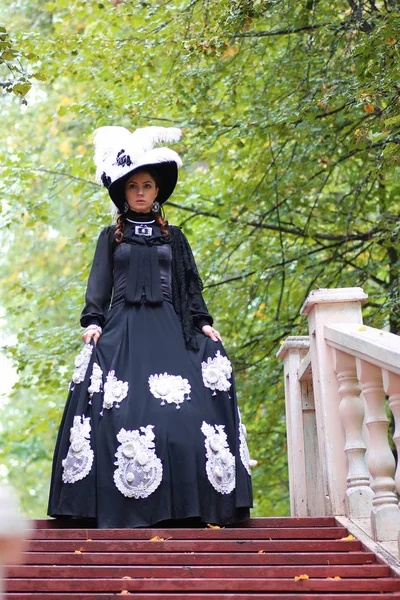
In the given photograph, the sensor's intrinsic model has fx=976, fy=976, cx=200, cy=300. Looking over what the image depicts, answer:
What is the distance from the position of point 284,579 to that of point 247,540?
60cm

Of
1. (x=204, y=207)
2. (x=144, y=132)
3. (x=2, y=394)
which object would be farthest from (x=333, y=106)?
(x=2, y=394)

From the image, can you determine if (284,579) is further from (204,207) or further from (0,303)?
(0,303)

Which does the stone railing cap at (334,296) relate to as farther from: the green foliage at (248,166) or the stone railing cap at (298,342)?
the green foliage at (248,166)

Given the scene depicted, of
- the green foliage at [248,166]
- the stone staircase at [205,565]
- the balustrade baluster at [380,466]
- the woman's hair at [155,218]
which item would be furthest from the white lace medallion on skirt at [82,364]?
the green foliage at [248,166]

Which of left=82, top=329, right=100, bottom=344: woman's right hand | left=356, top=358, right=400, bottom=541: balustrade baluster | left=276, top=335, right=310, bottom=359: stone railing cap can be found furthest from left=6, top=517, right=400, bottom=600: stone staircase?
left=276, top=335, right=310, bottom=359: stone railing cap

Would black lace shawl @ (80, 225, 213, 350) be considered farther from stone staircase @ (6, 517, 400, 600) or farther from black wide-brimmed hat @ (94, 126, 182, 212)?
A: stone staircase @ (6, 517, 400, 600)

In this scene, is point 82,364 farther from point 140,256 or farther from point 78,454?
point 140,256

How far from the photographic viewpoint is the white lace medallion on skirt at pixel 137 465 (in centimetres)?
476

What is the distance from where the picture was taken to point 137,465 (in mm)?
4805

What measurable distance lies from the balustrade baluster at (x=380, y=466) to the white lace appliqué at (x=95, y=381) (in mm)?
1443

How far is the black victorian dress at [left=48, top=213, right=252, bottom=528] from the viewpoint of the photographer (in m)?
4.77

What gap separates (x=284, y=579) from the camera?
359cm

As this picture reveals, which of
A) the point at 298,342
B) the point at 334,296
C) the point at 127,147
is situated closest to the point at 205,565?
the point at 334,296

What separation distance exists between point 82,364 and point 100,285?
590mm
